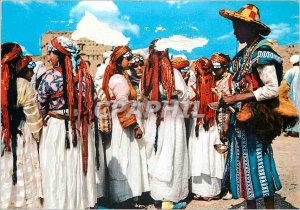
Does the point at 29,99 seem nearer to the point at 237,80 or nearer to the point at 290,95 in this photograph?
the point at 237,80

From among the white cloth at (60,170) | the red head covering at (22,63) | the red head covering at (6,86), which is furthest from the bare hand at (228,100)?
the red head covering at (6,86)

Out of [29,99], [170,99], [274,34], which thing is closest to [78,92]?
[29,99]

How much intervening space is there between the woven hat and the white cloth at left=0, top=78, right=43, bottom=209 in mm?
2160

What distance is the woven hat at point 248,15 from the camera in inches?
241

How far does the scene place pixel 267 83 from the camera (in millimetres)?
6004

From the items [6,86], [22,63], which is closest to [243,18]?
[22,63]

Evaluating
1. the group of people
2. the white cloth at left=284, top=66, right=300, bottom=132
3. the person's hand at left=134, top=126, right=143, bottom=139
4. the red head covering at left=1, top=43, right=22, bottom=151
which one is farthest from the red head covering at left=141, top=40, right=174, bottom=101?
the red head covering at left=1, top=43, right=22, bottom=151

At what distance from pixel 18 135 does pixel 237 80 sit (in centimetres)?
234

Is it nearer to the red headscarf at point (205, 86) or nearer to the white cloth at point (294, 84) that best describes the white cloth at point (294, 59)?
the white cloth at point (294, 84)

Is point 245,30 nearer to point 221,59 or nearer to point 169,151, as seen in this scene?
point 221,59

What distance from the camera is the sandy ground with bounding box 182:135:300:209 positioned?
6316 millimetres

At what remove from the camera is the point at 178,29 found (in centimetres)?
628

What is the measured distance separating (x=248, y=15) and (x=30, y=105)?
7.94 feet

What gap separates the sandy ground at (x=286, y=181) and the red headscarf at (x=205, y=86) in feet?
2.68
